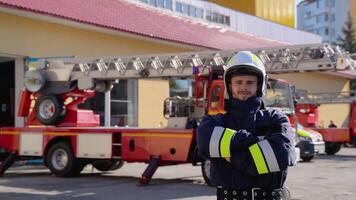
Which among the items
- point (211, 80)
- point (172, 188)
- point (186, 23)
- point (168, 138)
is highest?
point (186, 23)

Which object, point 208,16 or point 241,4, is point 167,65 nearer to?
point 208,16

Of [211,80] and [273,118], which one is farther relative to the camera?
[211,80]

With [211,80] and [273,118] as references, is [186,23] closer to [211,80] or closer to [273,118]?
[211,80]

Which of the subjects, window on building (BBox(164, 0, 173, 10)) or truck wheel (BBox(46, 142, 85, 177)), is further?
window on building (BBox(164, 0, 173, 10))

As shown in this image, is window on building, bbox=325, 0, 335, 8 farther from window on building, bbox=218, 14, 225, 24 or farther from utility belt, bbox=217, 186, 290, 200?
utility belt, bbox=217, 186, 290, 200

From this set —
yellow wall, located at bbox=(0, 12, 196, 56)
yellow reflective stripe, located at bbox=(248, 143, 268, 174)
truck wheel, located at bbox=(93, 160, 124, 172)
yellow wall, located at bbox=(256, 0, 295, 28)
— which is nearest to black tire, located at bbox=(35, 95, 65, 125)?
truck wheel, located at bbox=(93, 160, 124, 172)

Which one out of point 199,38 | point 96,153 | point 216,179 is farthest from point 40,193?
point 199,38

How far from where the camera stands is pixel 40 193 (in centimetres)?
1095

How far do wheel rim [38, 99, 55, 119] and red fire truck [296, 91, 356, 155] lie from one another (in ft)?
41.5

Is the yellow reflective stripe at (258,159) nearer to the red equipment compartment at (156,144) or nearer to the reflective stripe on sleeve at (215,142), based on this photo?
the reflective stripe on sleeve at (215,142)

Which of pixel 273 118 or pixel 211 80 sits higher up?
pixel 211 80

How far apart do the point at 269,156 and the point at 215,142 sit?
0.96ft

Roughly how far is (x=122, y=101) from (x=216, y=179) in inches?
816

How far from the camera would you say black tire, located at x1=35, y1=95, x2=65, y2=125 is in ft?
48.3
